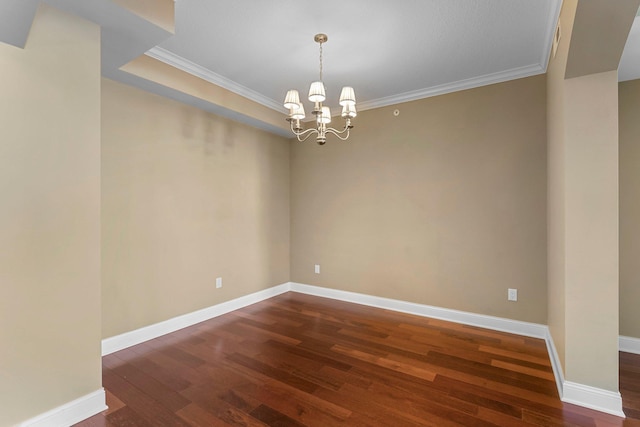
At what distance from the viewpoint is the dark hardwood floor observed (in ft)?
5.82

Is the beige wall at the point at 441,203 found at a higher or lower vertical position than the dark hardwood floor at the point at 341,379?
higher

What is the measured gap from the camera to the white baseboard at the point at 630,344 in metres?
2.58

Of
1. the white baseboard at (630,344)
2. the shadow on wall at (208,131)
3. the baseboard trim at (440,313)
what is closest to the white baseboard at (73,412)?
the shadow on wall at (208,131)

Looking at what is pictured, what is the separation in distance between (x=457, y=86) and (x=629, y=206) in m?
1.97

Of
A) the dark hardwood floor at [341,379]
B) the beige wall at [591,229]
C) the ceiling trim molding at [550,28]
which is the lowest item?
the dark hardwood floor at [341,379]

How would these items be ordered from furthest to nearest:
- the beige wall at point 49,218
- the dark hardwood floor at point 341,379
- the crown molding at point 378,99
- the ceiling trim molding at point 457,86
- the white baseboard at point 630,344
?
the ceiling trim molding at point 457,86 < the crown molding at point 378,99 < the white baseboard at point 630,344 < the dark hardwood floor at point 341,379 < the beige wall at point 49,218

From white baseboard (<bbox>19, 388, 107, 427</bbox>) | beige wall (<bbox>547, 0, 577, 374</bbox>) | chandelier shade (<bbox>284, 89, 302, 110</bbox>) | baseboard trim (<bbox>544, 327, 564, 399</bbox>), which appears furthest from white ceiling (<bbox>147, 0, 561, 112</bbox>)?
white baseboard (<bbox>19, 388, 107, 427</bbox>)

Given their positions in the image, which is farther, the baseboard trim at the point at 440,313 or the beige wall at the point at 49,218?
the baseboard trim at the point at 440,313

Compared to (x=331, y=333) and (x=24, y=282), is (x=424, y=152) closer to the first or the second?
(x=331, y=333)

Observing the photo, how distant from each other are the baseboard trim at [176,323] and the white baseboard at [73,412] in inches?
33.4

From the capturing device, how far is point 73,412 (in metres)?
1.71

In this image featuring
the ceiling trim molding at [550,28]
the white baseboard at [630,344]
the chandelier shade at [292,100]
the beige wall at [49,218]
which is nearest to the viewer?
the beige wall at [49,218]

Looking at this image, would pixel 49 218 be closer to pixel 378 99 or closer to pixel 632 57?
pixel 378 99

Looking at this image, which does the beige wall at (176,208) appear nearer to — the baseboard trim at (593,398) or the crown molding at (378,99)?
the crown molding at (378,99)
